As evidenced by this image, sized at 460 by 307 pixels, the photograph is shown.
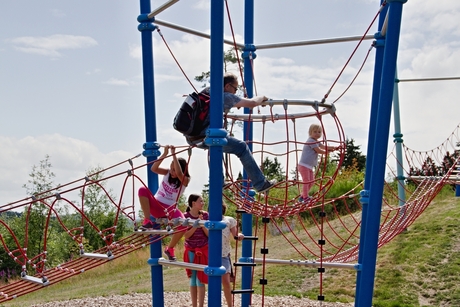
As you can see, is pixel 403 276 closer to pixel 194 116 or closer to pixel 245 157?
pixel 245 157

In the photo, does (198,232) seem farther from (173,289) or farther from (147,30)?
(173,289)

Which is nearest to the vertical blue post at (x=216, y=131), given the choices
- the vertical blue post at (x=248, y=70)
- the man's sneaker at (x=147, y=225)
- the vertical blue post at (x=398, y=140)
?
the man's sneaker at (x=147, y=225)

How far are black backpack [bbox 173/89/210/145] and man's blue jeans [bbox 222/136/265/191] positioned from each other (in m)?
0.25

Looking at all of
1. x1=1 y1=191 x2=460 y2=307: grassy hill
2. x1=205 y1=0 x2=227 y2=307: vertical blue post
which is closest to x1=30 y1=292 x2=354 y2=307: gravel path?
x1=1 y1=191 x2=460 y2=307: grassy hill

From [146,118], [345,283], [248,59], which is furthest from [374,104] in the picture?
[345,283]

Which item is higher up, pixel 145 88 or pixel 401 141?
pixel 145 88

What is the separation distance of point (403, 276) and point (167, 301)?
333 cm

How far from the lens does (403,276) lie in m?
9.26

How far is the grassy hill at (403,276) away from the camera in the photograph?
8766 millimetres

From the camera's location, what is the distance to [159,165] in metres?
6.03

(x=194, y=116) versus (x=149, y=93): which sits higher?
(x=149, y=93)

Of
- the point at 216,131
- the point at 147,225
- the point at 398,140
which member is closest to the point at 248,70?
the point at 147,225

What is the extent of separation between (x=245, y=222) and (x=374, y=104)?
6.67 feet

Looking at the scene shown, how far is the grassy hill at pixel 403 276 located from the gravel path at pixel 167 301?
0.32 metres
